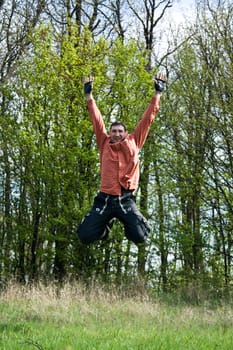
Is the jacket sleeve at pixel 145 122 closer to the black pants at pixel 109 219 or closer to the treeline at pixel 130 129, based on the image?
the black pants at pixel 109 219

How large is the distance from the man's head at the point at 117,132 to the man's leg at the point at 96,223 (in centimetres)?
68

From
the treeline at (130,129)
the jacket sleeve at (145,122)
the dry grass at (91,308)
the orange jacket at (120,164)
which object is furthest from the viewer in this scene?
the treeline at (130,129)

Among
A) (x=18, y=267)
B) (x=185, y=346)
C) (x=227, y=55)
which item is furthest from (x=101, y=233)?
(x=18, y=267)

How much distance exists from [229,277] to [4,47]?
31.4 ft

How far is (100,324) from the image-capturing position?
9.01 metres

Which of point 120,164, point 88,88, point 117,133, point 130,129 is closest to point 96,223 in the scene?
point 120,164

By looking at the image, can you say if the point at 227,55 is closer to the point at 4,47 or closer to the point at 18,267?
the point at 4,47

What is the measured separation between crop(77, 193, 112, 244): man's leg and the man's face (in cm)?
68

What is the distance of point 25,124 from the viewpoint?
16.6 metres

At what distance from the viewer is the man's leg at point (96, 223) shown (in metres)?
6.73

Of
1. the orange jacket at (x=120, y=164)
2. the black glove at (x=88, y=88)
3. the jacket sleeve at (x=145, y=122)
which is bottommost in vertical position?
the orange jacket at (x=120, y=164)

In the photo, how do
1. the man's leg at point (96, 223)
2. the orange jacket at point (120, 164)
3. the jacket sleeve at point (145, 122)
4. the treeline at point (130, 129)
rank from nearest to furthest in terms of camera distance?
the man's leg at point (96, 223)
the orange jacket at point (120, 164)
the jacket sleeve at point (145, 122)
the treeline at point (130, 129)

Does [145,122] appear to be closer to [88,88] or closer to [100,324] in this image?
[88,88]

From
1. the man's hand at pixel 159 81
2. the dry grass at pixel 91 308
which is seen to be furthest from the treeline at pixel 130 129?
the man's hand at pixel 159 81
